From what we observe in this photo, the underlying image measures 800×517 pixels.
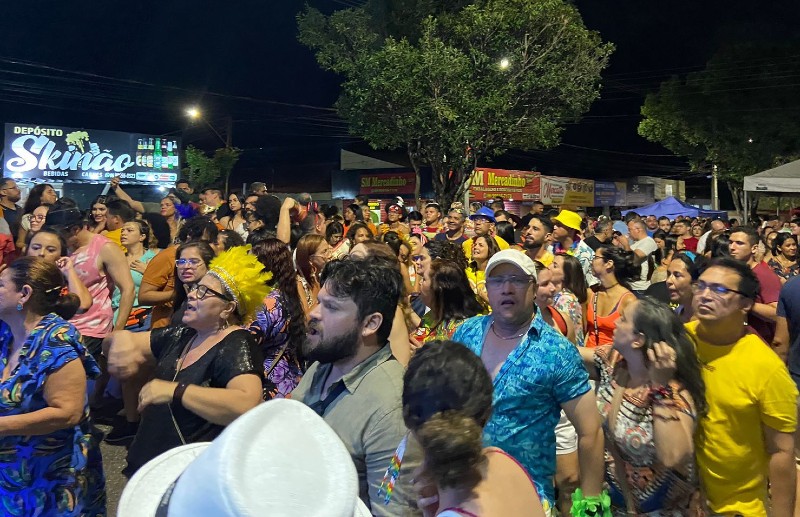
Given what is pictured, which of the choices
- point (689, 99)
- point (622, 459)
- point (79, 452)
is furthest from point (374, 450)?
point (689, 99)

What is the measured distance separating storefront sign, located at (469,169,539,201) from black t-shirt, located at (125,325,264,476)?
27.9 m

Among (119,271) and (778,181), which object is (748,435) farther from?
(778,181)

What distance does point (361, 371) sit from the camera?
8.39 feet

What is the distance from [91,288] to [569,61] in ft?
65.2

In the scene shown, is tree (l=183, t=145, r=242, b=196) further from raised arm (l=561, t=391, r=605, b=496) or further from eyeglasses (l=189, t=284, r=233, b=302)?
raised arm (l=561, t=391, r=605, b=496)

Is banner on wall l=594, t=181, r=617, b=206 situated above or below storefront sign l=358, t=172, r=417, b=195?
above

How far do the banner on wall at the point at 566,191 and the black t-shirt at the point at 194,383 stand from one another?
112 feet

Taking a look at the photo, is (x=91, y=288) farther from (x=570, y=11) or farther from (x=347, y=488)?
(x=570, y=11)

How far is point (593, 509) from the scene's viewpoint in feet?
9.12

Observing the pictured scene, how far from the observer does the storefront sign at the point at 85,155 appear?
2653cm

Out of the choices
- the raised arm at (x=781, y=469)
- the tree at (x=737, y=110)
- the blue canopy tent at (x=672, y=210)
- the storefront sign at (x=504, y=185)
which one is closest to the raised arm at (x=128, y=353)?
the raised arm at (x=781, y=469)

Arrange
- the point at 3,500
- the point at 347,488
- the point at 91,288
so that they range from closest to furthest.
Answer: the point at 347,488 < the point at 3,500 < the point at 91,288

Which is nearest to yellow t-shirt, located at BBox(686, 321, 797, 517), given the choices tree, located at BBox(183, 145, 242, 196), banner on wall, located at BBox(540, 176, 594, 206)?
banner on wall, located at BBox(540, 176, 594, 206)

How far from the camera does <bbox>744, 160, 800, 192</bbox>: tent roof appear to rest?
14.0 m
